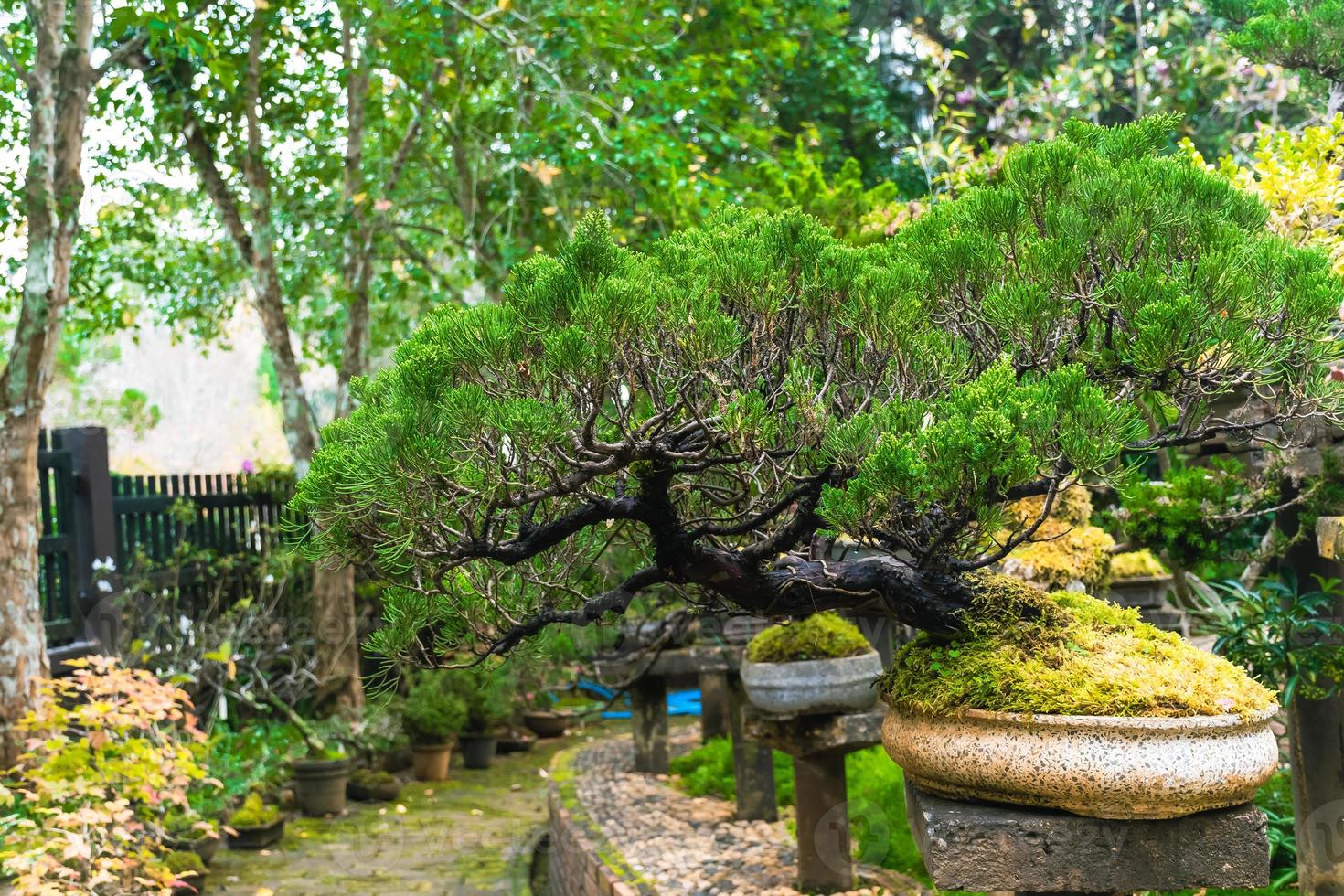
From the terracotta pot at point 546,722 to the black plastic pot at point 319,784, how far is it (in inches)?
93.0

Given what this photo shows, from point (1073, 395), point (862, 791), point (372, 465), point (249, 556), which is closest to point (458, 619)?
point (372, 465)

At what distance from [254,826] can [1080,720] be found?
545 centimetres

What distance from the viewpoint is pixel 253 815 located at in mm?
6527

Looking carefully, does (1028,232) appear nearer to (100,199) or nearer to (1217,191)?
(1217,191)

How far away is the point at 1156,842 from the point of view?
2232 millimetres

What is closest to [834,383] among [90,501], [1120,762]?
[1120,762]

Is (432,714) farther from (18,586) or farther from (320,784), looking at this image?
(18,586)

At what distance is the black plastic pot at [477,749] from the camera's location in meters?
8.73

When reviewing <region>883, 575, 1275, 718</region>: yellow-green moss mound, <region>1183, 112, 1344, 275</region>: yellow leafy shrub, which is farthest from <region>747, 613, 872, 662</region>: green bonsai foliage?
<region>1183, 112, 1344, 275</region>: yellow leafy shrub

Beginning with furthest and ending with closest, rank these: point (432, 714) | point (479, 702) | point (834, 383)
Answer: point (479, 702)
point (432, 714)
point (834, 383)

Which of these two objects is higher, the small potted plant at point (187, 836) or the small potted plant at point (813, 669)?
the small potted plant at point (813, 669)

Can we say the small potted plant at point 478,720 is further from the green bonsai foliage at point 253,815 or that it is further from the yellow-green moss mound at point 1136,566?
the yellow-green moss mound at point 1136,566

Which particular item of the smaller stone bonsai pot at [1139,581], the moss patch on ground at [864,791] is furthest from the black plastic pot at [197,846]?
the smaller stone bonsai pot at [1139,581]

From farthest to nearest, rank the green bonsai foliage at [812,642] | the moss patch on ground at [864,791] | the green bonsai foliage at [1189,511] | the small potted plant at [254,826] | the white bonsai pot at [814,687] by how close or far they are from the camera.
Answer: the small potted plant at [254,826], the moss patch on ground at [864,791], the green bonsai foliage at [812,642], the white bonsai pot at [814,687], the green bonsai foliage at [1189,511]
